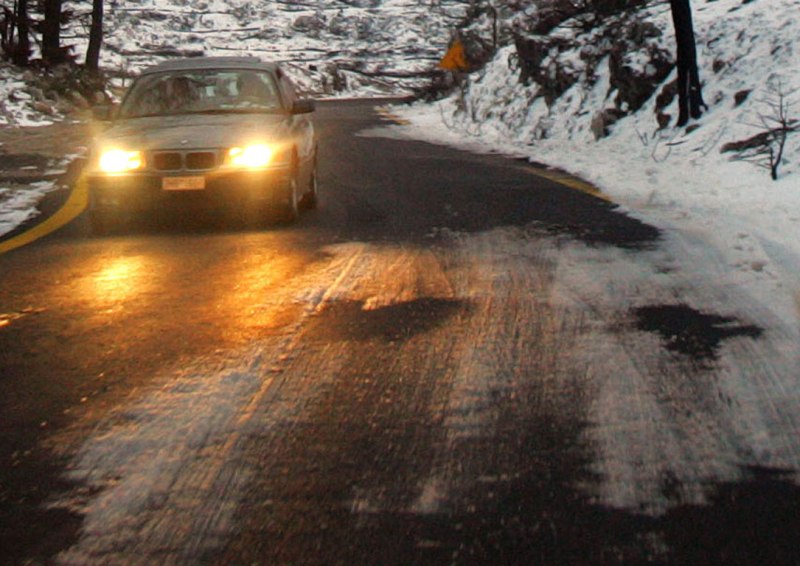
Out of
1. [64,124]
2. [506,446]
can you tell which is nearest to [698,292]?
[506,446]

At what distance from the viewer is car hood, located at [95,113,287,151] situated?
369 inches

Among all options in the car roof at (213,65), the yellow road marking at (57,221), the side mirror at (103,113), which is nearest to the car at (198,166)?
the side mirror at (103,113)

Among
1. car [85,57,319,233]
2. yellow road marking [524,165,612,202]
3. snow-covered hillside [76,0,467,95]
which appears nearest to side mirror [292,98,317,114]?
car [85,57,319,233]

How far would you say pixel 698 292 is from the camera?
21.2ft

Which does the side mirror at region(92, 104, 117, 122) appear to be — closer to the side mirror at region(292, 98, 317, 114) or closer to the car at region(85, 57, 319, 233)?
the car at region(85, 57, 319, 233)

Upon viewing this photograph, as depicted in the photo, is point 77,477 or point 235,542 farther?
point 77,477

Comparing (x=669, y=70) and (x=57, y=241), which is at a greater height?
(x=669, y=70)

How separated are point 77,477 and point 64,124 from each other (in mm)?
24146

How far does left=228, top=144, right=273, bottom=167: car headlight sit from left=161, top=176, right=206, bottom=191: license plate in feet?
0.99

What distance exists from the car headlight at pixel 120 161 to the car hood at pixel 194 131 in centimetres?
6

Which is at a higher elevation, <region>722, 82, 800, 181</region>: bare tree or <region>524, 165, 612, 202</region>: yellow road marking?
<region>722, 82, 800, 181</region>: bare tree

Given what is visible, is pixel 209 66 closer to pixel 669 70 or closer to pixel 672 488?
pixel 672 488

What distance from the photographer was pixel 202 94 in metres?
10.6

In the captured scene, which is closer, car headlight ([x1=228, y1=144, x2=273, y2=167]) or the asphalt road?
the asphalt road
